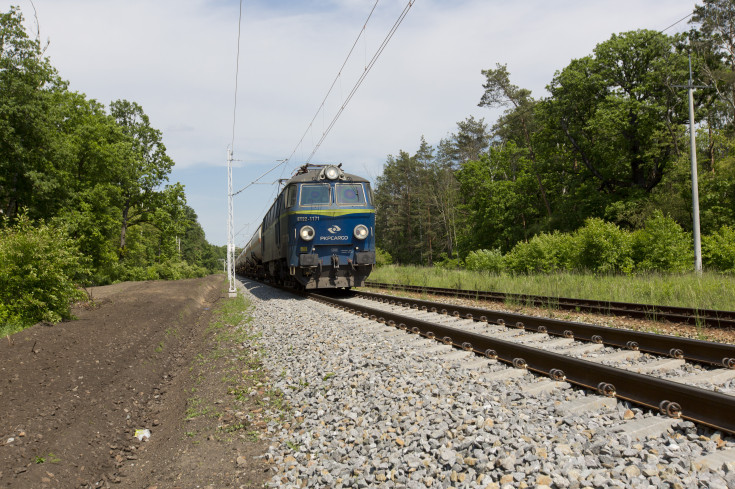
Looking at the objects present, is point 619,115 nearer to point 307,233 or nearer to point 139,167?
point 307,233

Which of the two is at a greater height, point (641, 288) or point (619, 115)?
point (619, 115)

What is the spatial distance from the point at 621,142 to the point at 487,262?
12.1 metres

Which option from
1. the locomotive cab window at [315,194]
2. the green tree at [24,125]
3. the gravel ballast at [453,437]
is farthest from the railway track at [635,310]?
the green tree at [24,125]

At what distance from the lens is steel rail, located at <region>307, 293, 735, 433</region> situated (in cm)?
319

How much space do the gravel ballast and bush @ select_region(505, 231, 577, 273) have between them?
42.0 feet

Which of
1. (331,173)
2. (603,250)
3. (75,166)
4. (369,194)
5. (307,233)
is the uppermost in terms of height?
(75,166)

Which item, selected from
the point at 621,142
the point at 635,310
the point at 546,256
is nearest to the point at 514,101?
the point at 621,142

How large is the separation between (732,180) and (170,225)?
3618 cm

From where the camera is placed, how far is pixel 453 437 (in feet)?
11.3

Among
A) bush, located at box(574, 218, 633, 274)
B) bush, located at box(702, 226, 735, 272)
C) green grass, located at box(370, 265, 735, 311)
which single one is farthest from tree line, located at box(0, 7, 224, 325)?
bush, located at box(702, 226, 735, 272)

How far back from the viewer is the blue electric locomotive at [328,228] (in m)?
14.2

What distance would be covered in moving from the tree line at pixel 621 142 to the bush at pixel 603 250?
3296 mm

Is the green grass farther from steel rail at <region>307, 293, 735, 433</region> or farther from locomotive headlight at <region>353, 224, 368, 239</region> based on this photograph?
steel rail at <region>307, 293, 735, 433</region>

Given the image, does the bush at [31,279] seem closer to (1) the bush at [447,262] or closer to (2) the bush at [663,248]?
(2) the bush at [663,248]
